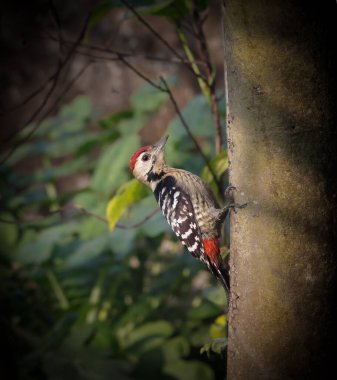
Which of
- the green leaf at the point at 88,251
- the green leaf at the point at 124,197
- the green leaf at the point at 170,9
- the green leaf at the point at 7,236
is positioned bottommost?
the green leaf at the point at 124,197

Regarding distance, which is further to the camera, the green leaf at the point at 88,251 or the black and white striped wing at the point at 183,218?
the green leaf at the point at 88,251

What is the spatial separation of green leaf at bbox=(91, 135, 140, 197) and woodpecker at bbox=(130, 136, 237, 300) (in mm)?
768

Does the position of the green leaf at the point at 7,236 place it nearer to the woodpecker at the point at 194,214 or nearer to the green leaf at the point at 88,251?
the green leaf at the point at 88,251

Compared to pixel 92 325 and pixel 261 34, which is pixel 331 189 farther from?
pixel 92 325

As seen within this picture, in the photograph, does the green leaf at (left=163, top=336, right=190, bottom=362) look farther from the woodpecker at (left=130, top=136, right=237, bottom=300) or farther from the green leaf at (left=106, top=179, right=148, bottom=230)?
the green leaf at (left=106, top=179, right=148, bottom=230)

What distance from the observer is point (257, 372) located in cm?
130

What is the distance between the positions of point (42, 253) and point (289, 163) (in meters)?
2.12

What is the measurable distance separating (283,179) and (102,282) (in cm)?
242

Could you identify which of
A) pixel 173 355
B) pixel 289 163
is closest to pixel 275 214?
pixel 289 163

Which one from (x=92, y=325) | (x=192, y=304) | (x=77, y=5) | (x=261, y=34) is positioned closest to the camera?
(x=261, y=34)

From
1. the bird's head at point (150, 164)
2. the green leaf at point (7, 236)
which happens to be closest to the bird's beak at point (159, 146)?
the bird's head at point (150, 164)

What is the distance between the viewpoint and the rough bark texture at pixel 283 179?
117cm

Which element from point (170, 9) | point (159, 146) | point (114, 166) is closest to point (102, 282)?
point (114, 166)

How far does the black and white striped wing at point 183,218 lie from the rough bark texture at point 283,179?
32.6 inches
